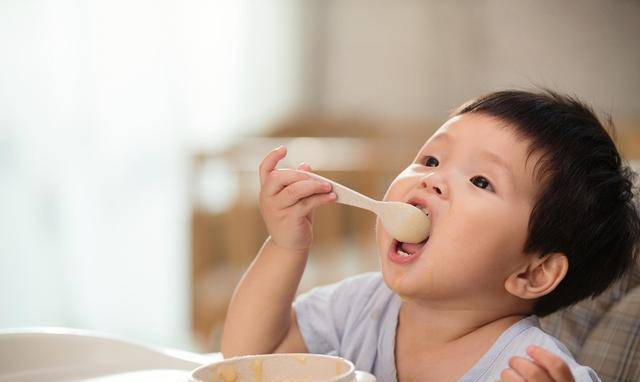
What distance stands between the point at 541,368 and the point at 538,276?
0.84 feet

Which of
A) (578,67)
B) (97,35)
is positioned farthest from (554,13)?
(97,35)

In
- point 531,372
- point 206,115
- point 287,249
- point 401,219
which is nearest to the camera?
point 531,372

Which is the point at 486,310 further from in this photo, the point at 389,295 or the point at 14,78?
the point at 14,78

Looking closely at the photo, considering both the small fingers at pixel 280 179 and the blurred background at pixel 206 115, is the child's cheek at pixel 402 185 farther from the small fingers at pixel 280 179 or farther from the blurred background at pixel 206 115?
the blurred background at pixel 206 115

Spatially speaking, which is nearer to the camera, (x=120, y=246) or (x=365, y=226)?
(x=365, y=226)

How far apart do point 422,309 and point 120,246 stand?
2923 mm

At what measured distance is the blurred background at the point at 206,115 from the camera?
325 centimetres

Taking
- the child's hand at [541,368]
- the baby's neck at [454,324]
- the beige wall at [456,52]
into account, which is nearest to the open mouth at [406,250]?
the baby's neck at [454,324]

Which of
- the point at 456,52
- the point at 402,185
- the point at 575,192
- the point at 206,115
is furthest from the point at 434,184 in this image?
the point at 456,52

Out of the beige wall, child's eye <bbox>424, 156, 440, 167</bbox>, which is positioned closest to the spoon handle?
child's eye <bbox>424, 156, 440, 167</bbox>

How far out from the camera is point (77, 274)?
369 centimetres

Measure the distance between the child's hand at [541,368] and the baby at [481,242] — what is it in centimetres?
14

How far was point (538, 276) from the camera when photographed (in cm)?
95

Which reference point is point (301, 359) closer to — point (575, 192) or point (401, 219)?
point (401, 219)
